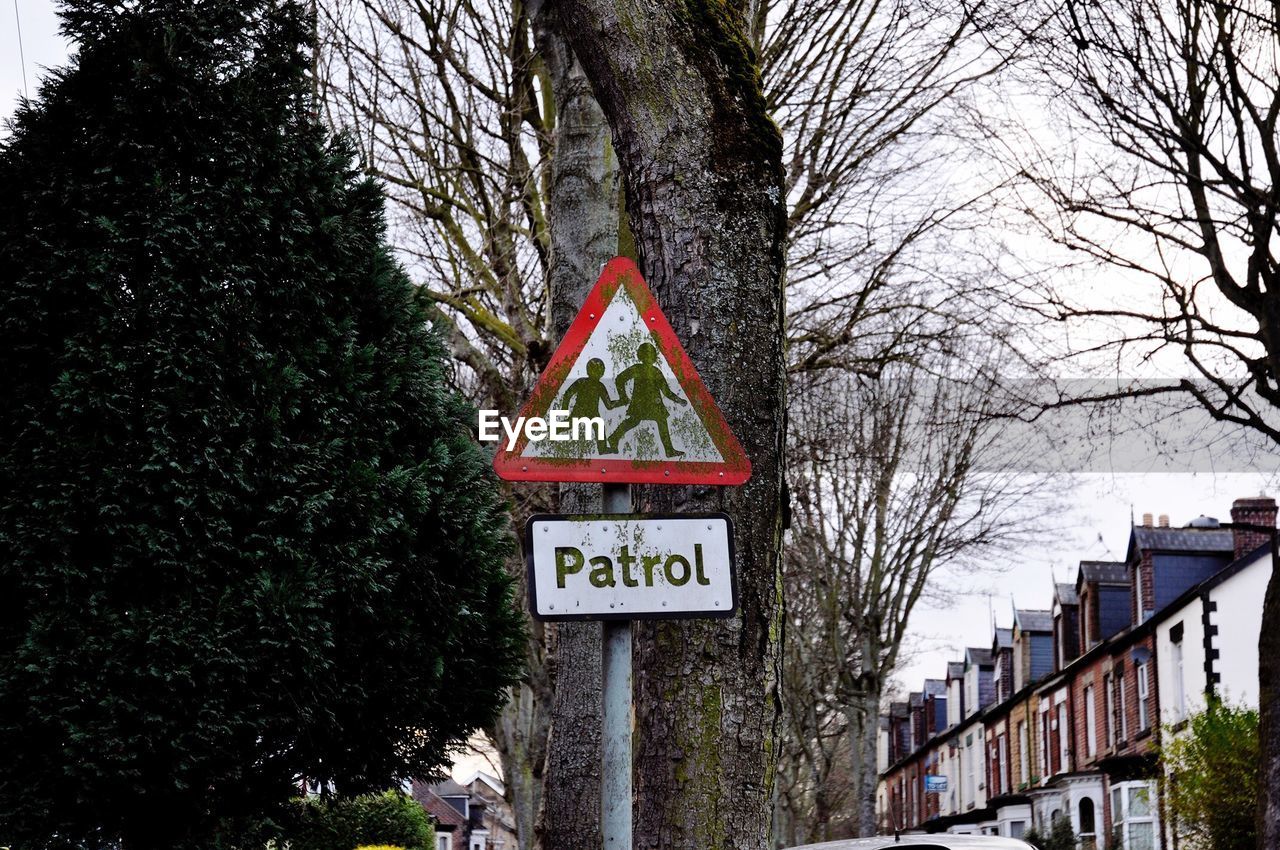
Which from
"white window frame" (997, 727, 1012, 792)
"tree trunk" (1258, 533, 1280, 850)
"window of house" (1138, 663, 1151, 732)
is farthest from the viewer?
"white window frame" (997, 727, 1012, 792)

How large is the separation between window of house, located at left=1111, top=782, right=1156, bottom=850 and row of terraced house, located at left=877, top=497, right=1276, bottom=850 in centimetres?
3

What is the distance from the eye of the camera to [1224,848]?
69.1ft

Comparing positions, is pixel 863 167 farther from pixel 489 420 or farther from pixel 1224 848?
pixel 1224 848

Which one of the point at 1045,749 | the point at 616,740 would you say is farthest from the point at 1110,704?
the point at 616,740

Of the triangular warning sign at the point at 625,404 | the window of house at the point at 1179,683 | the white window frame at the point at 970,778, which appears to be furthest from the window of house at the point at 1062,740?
the triangular warning sign at the point at 625,404

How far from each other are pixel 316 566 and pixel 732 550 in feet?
13.6

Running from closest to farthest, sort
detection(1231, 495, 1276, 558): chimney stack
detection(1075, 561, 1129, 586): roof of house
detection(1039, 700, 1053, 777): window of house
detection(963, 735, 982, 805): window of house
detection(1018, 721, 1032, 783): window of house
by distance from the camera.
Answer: detection(1231, 495, 1276, 558): chimney stack, detection(1075, 561, 1129, 586): roof of house, detection(1039, 700, 1053, 777): window of house, detection(1018, 721, 1032, 783): window of house, detection(963, 735, 982, 805): window of house

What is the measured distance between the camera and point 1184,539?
32.9 m

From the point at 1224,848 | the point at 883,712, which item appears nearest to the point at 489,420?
the point at 1224,848

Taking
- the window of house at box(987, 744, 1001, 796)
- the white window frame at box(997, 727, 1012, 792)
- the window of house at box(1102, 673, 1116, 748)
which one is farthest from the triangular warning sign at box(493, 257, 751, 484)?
the window of house at box(987, 744, 1001, 796)

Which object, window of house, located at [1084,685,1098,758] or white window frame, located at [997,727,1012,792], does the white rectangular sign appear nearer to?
window of house, located at [1084,685,1098,758]

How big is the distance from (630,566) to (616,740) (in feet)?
1.61

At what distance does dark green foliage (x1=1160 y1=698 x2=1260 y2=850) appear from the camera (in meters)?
21.1
